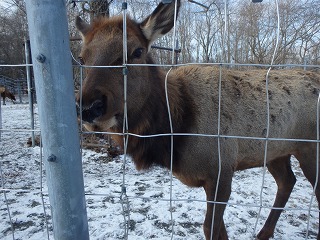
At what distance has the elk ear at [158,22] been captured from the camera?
2.36m

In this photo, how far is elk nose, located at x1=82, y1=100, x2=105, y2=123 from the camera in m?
1.96

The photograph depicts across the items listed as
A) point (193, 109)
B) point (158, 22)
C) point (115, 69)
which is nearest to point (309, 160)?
point (193, 109)

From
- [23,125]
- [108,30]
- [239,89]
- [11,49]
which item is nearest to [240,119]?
[239,89]

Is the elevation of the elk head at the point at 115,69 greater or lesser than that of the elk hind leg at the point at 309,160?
greater

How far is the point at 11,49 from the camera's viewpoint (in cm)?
3625

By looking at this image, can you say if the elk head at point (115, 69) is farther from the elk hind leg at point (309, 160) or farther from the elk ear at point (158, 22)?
the elk hind leg at point (309, 160)

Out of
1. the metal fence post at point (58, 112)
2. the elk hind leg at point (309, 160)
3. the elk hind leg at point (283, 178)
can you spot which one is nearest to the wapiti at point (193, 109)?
the elk hind leg at point (309, 160)

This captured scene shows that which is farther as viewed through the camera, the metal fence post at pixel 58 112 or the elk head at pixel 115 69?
the elk head at pixel 115 69

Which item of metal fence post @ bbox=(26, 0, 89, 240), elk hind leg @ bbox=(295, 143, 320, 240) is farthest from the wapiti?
metal fence post @ bbox=(26, 0, 89, 240)

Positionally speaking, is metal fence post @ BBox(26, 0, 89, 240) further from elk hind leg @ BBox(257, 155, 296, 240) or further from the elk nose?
elk hind leg @ BBox(257, 155, 296, 240)

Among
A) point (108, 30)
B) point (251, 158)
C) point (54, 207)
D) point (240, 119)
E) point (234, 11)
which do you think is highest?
point (234, 11)

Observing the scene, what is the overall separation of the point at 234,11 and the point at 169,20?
655 millimetres

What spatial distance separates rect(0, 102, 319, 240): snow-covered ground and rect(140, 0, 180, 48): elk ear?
165 centimetres

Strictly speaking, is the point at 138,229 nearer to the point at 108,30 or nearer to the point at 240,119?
the point at 240,119
